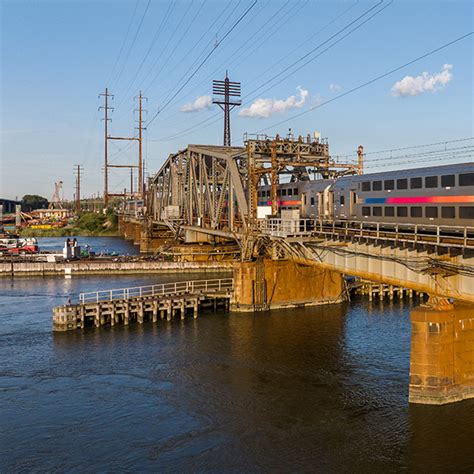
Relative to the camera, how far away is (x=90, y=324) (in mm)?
47719

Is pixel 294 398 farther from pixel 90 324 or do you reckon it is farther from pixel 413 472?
pixel 90 324

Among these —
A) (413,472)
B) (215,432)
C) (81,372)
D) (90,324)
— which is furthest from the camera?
(90,324)

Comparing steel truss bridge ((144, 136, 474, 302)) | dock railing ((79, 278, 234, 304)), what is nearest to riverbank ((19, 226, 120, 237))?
steel truss bridge ((144, 136, 474, 302))

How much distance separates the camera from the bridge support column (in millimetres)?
28219

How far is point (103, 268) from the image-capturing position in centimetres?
8281

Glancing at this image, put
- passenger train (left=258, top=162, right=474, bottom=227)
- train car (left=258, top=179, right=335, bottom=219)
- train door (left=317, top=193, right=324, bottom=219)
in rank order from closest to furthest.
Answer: passenger train (left=258, top=162, right=474, bottom=227) → train car (left=258, top=179, right=335, bottom=219) → train door (left=317, top=193, right=324, bottom=219)

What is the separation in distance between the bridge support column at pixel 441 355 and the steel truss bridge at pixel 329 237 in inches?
65.8

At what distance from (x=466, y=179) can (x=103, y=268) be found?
62396mm

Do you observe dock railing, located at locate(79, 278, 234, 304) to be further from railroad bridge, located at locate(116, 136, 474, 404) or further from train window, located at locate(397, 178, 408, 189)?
train window, located at locate(397, 178, 408, 189)

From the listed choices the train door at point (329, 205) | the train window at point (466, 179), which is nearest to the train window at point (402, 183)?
the train window at point (466, 179)

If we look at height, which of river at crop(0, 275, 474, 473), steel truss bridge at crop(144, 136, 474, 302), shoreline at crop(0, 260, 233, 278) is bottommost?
river at crop(0, 275, 474, 473)

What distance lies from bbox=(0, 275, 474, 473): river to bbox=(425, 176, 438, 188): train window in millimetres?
11896

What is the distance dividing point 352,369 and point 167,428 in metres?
13.9

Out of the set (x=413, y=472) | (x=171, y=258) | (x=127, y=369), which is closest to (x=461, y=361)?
(x=413, y=472)
